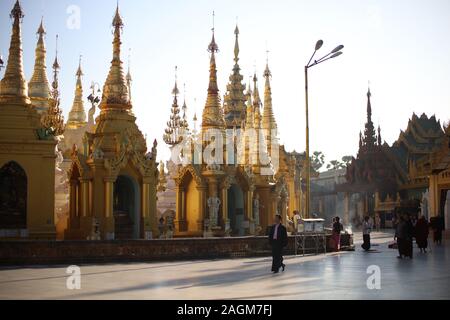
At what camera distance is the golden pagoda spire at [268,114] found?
155 feet

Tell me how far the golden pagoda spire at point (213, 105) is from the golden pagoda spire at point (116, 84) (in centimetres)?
622

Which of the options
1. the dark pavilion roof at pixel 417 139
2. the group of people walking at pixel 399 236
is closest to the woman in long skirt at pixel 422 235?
the group of people walking at pixel 399 236

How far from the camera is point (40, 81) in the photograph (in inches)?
1634

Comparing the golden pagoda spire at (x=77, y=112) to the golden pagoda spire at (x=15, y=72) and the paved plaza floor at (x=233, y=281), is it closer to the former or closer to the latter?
the golden pagoda spire at (x=15, y=72)

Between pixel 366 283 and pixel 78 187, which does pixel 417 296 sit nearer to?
pixel 366 283

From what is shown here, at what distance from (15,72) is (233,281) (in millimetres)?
15306

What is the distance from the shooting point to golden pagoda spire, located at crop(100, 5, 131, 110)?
29359mm

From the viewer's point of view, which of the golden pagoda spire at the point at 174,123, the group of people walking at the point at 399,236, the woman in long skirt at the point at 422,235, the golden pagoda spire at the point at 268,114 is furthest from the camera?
the golden pagoda spire at the point at 174,123

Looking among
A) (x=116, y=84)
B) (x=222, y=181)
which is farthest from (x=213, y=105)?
(x=116, y=84)

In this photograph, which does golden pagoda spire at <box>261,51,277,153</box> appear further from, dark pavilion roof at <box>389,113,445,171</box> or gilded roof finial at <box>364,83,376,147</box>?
gilded roof finial at <box>364,83,376,147</box>

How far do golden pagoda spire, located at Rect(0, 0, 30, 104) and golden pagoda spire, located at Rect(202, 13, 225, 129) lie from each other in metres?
10.6

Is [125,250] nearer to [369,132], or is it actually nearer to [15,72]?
[15,72]
